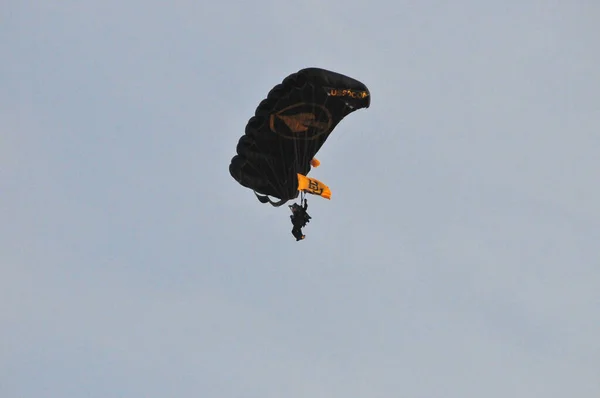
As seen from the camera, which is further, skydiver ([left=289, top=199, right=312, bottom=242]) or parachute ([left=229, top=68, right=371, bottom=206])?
skydiver ([left=289, top=199, right=312, bottom=242])

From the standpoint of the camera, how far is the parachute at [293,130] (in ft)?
200

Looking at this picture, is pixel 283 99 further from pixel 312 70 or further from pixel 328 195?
pixel 328 195

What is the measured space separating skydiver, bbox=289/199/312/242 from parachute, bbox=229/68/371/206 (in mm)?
866

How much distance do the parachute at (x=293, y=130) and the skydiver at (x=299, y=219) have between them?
0.87 m

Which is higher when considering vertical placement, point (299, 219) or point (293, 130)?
point (293, 130)

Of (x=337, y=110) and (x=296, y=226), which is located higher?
(x=337, y=110)

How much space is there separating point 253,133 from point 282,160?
2.43 metres

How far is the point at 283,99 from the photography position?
60.9 meters

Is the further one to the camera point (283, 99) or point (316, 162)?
point (316, 162)

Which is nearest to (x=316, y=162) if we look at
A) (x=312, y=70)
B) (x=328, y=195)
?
(x=328, y=195)

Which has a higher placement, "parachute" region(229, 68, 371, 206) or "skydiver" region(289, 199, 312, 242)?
"parachute" region(229, 68, 371, 206)

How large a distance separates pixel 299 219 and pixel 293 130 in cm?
391

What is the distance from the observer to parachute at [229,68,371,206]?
200 ft

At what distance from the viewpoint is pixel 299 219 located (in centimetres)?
6312
